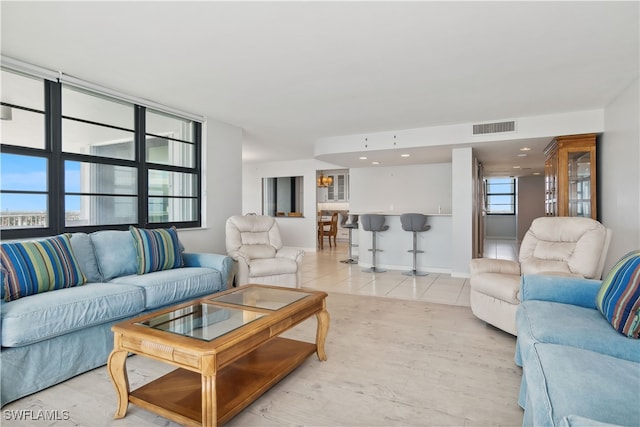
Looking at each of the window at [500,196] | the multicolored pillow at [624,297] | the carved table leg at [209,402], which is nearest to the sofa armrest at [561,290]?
the multicolored pillow at [624,297]

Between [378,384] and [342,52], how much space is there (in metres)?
2.44

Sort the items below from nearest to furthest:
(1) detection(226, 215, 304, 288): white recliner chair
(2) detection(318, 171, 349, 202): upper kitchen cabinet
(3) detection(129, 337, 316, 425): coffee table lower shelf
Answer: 1. (3) detection(129, 337, 316, 425): coffee table lower shelf
2. (1) detection(226, 215, 304, 288): white recliner chair
3. (2) detection(318, 171, 349, 202): upper kitchen cabinet

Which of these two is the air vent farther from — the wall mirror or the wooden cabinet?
the wall mirror

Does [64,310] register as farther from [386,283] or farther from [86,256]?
[386,283]

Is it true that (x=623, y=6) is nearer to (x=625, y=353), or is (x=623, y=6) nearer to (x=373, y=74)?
(x=373, y=74)

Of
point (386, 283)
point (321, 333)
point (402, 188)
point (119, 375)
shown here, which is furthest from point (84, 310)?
point (402, 188)

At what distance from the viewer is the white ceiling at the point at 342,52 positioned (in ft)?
7.45

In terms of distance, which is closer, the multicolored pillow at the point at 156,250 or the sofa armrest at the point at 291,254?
the multicolored pillow at the point at 156,250

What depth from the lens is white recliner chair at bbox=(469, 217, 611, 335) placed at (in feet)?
10.00

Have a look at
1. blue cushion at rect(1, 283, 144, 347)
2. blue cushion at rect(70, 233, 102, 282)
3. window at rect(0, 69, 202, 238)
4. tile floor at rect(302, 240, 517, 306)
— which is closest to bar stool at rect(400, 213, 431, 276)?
tile floor at rect(302, 240, 517, 306)

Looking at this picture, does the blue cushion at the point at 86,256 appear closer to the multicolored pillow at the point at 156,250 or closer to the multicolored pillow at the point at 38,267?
the multicolored pillow at the point at 38,267

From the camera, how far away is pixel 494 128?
4984mm

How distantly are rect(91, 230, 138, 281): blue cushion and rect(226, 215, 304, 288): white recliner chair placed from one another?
1.23 meters

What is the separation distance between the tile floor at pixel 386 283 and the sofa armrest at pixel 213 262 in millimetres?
1696
